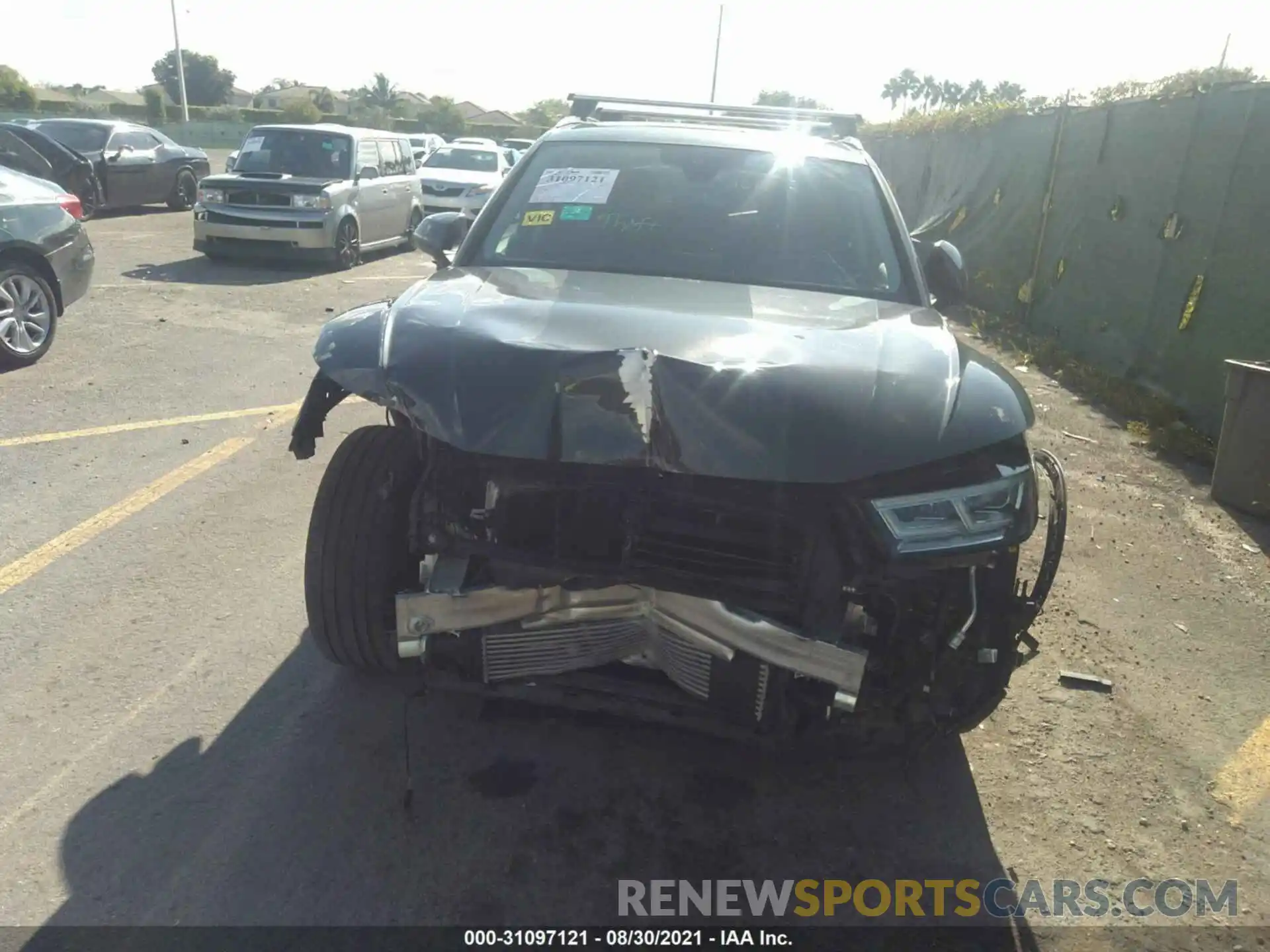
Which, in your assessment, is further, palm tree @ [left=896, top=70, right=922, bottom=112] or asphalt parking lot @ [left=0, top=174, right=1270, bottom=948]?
palm tree @ [left=896, top=70, right=922, bottom=112]

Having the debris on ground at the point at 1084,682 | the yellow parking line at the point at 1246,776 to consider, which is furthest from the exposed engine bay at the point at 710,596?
the debris on ground at the point at 1084,682

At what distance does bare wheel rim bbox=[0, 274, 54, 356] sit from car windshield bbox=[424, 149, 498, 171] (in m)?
12.0

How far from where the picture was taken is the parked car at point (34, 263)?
686 cm

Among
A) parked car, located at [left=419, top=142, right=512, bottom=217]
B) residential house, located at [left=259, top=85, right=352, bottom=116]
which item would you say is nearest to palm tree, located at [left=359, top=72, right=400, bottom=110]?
residential house, located at [left=259, top=85, right=352, bottom=116]

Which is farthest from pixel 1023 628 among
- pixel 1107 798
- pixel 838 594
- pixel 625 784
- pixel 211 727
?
pixel 211 727

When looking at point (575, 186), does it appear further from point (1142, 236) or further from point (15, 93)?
point (15, 93)

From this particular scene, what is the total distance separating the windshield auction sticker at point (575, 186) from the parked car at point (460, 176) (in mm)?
11672

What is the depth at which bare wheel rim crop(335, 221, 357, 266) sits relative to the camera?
1233 cm

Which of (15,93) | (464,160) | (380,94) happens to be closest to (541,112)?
(380,94)

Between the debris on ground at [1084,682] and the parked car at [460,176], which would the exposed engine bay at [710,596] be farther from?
the parked car at [460,176]

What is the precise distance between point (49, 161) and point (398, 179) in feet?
16.8

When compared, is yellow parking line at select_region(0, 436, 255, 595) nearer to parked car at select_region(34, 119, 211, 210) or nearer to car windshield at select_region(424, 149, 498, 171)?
parked car at select_region(34, 119, 211, 210)

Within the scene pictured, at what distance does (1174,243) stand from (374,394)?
7276 mm

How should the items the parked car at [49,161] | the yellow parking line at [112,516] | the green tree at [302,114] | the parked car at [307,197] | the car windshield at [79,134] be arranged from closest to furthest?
1. the yellow parking line at [112,516]
2. the parked car at [307,197]
3. the parked car at [49,161]
4. the car windshield at [79,134]
5. the green tree at [302,114]
